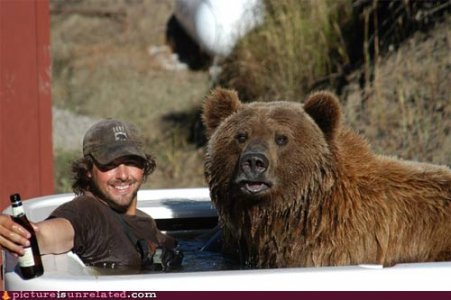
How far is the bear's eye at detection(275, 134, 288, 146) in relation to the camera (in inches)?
147

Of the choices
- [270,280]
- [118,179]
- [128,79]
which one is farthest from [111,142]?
[128,79]

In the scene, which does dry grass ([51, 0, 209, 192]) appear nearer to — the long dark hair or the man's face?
the long dark hair

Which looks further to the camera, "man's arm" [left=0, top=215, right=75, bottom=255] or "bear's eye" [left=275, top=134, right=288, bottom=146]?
"bear's eye" [left=275, top=134, right=288, bottom=146]

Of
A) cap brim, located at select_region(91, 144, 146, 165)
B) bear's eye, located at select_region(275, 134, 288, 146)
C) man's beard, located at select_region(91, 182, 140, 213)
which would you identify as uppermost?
bear's eye, located at select_region(275, 134, 288, 146)

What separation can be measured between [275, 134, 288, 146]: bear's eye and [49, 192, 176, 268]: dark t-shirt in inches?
28.8

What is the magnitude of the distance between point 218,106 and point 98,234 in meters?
0.72

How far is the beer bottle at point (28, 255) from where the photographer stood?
3.12 m

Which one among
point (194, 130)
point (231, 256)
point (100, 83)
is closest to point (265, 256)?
point (231, 256)

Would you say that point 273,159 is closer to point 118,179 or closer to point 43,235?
point 118,179

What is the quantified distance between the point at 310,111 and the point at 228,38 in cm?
614

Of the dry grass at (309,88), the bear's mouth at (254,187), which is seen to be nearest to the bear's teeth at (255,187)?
the bear's mouth at (254,187)

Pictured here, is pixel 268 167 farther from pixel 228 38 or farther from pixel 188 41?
pixel 188 41

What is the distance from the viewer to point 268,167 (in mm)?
3631

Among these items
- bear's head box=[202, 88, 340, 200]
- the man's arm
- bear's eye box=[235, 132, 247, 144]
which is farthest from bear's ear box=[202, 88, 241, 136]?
the man's arm
